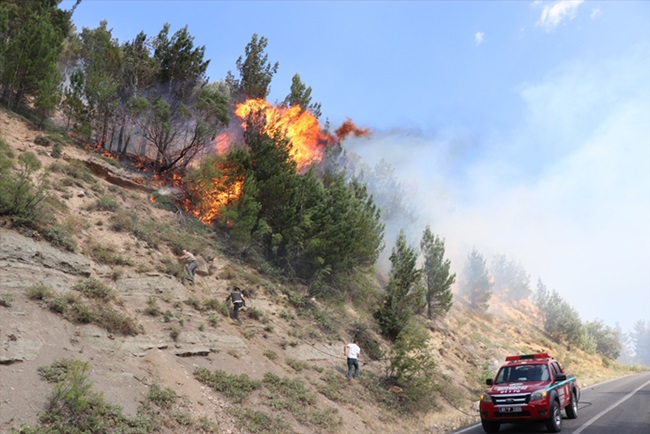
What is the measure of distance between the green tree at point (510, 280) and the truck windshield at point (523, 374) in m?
87.1

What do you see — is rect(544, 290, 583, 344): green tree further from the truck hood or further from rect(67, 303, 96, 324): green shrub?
rect(67, 303, 96, 324): green shrub

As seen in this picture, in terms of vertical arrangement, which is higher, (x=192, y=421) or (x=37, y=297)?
(x=37, y=297)

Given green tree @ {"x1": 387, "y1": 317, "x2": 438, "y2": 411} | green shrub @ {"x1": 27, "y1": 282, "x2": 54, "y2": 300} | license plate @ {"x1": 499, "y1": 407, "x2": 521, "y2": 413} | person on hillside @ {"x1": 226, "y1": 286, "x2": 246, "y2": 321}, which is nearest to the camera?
license plate @ {"x1": 499, "y1": 407, "x2": 521, "y2": 413}

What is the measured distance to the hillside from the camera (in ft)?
32.1

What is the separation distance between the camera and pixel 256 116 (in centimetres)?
2927

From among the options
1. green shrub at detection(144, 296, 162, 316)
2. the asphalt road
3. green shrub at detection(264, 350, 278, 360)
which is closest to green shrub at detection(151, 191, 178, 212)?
green shrub at detection(144, 296, 162, 316)

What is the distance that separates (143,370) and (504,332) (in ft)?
157

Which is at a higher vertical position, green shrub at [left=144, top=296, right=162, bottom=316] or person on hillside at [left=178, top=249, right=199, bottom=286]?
person on hillside at [left=178, top=249, right=199, bottom=286]

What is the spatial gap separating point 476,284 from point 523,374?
2096 inches

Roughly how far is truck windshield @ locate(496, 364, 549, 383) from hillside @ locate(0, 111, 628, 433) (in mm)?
3312

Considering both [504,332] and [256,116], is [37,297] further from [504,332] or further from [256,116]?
[504,332]

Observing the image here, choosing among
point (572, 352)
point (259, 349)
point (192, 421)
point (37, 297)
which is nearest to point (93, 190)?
point (37, 297)

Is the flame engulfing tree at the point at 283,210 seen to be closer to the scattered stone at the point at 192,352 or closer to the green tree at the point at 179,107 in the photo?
the green tree at the point at 179,107

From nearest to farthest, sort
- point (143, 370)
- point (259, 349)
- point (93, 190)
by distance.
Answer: point (143, 370)
point (259, 349)
point (93, 190)
